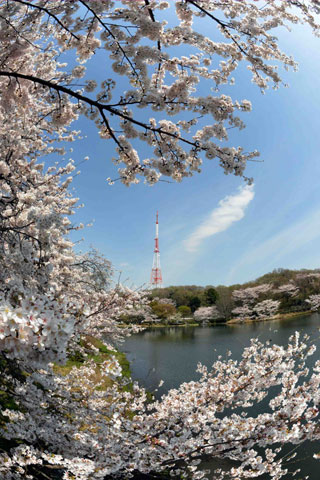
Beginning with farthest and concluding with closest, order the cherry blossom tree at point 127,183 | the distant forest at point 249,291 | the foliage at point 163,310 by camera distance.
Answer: the foliage at point 163,310, the distant forest at point 249,291, the cherry blossom tree at point 127,183

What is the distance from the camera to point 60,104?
3.94 metres

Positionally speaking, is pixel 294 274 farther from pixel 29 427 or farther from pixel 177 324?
pixel 29 427

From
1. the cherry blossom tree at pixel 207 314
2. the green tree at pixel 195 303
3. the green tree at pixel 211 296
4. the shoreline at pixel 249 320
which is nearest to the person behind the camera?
the shoreline at pixel 249 320

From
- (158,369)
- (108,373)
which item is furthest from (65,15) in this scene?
(158,369)

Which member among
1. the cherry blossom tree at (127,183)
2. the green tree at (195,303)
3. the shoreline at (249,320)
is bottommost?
the shoreline at (249,320)

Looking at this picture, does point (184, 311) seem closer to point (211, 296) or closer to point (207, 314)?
point (211, 296)

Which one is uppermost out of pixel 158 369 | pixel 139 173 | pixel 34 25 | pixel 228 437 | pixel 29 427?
pixel 34 25

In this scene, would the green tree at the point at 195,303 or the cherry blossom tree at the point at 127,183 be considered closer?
the cherry blossom tree at the point at 127,183

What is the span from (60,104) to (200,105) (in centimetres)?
186

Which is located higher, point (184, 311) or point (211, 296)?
point (211, 296)

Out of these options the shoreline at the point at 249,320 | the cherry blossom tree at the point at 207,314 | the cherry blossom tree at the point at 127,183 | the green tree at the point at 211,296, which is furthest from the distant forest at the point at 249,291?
the cherry blossom tree at the point at 127,183

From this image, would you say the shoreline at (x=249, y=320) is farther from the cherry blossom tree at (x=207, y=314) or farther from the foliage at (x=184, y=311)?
the foliage at (x=184, y=311)

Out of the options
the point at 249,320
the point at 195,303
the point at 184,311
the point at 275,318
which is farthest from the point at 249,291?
the point at 184,311

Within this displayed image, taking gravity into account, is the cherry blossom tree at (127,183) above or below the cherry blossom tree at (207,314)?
above
